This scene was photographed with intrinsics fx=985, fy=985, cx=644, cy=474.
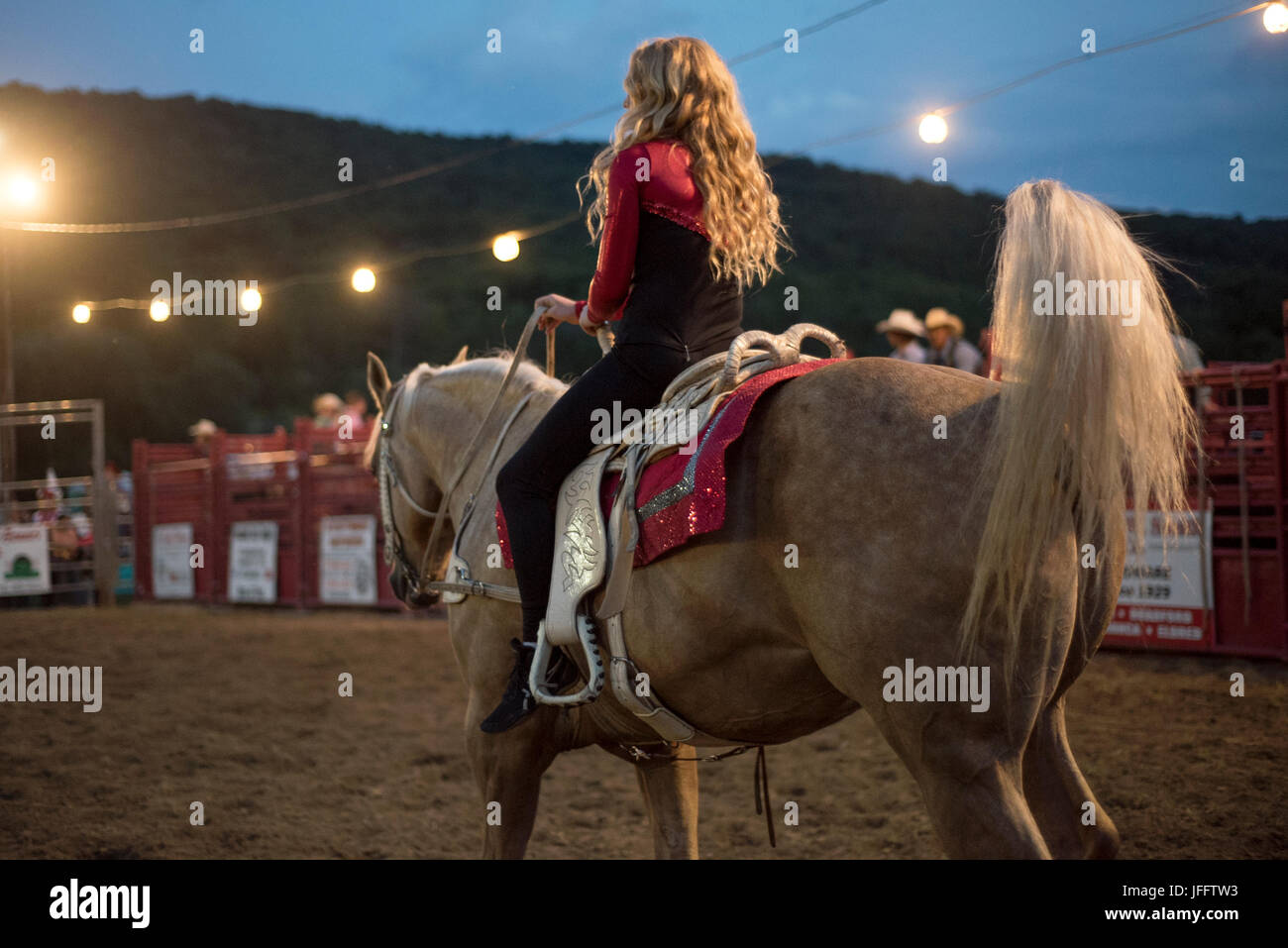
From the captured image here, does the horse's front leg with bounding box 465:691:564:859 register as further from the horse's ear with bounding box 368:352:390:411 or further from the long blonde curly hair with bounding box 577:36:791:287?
the horse's ear with bounding box 368:352:390:411

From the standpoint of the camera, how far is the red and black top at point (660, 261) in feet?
8.86

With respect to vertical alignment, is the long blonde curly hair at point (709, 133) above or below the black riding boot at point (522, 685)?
above

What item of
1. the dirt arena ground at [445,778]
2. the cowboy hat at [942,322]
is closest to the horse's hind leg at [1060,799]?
the dirt arena ground at [445,778]

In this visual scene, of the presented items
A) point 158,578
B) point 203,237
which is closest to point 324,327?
point 203,237

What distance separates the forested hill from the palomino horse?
22370 millimetres

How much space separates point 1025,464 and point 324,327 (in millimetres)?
50046

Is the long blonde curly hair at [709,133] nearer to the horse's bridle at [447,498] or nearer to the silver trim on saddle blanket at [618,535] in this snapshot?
the silver trim on saddle blanket at [618,535]

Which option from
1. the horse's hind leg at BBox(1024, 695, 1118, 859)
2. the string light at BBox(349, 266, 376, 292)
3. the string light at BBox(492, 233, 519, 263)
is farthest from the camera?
the string light at BBox(349, 266, 376, 292)

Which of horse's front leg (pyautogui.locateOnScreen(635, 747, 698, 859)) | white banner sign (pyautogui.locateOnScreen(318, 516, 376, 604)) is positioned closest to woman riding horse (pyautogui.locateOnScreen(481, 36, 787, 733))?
A: horse's front leg (pyautogui.locateOnScreen(635, 747, 698, 859))

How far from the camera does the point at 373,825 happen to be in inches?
199

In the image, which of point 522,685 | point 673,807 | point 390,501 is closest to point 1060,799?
point 673,807

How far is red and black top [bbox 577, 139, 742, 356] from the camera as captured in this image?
270cm

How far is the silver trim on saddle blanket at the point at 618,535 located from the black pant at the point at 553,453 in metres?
0.06
